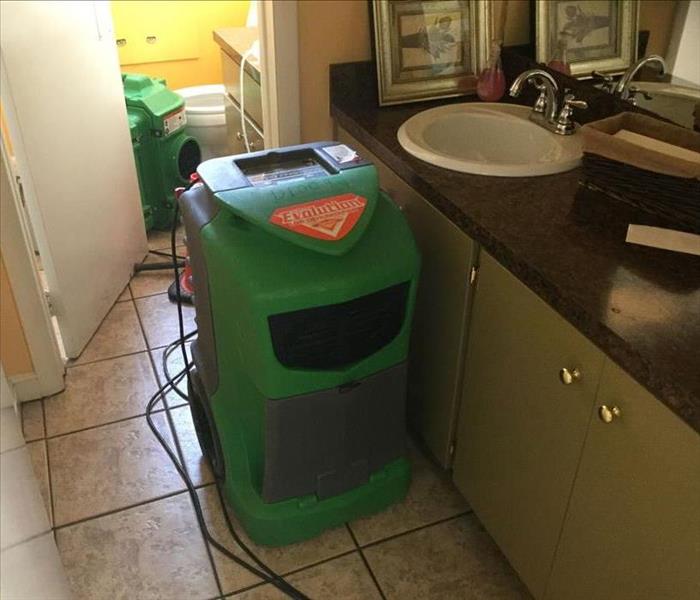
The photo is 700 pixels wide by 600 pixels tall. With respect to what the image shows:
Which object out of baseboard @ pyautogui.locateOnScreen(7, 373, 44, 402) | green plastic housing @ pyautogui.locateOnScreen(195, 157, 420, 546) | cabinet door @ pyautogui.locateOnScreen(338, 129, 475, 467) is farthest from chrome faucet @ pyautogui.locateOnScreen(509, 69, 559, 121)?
baseboard @ pyautogui.locateOnScreen(7, 373, 44, 402)

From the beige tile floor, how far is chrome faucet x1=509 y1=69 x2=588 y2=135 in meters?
0.91

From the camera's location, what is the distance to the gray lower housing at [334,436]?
1419 mm

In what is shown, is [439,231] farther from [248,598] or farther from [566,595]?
[248,598]

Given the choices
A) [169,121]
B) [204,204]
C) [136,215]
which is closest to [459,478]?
[204,204]

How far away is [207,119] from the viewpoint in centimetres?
308

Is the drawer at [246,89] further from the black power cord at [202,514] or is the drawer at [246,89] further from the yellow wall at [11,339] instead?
the yellow wall at [11,339]

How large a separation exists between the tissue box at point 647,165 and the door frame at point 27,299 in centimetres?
140

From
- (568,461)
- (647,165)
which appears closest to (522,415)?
(568,461)

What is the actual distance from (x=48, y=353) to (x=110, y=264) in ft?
1.58

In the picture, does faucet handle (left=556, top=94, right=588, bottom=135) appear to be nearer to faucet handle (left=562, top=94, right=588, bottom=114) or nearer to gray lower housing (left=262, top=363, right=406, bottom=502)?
faucet handle (left=562, top=94, right=588, bottom=114)

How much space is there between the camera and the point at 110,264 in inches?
95.6

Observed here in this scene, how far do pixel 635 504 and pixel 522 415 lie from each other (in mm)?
294

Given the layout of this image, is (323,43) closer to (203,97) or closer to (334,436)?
(334,436)

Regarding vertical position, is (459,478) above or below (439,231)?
below
